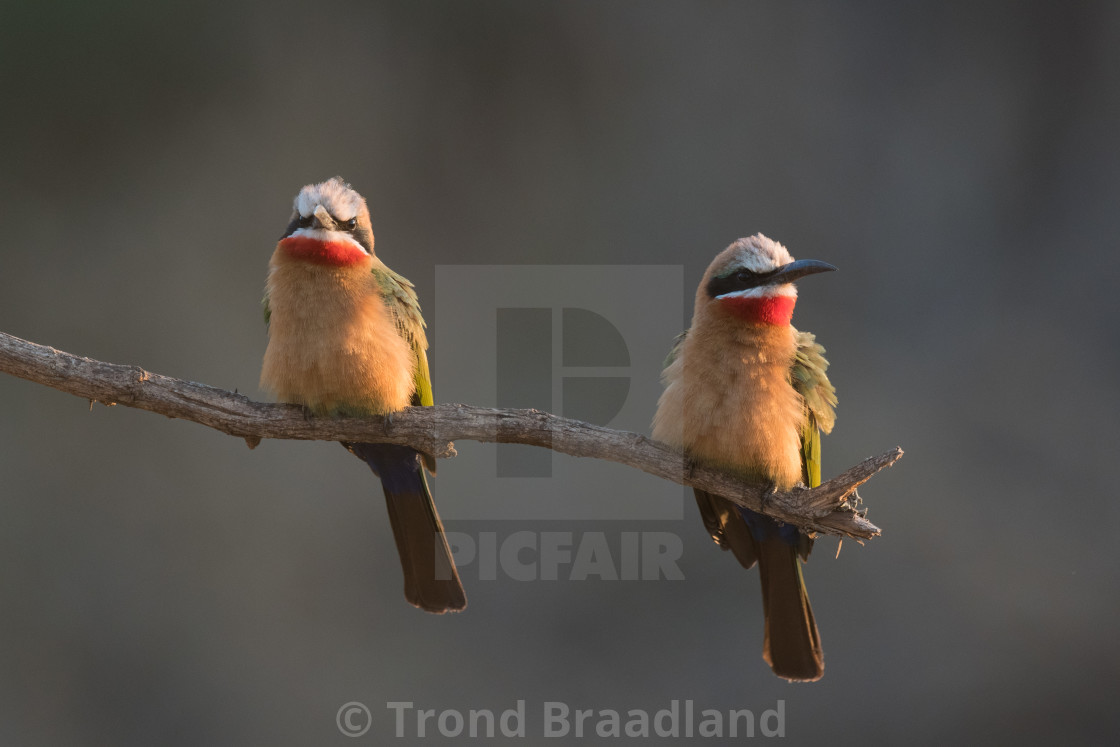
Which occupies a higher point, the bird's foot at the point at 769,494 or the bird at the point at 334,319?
the bird at the point at 334,319

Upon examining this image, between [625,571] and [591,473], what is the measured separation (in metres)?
0.41

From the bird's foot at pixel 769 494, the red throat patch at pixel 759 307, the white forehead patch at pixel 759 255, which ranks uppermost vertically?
the white forehead patch at pixel 759 255

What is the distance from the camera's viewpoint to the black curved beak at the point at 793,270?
1847 mm

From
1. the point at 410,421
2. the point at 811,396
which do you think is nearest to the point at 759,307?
the point at 811,396

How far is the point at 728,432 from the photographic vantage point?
74.2 inches

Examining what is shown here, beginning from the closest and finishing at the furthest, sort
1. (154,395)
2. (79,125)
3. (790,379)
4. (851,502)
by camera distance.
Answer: (851,502)
(154,395)
(790,379)
(79,125)

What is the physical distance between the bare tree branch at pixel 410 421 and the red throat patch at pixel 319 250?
12.4 inches

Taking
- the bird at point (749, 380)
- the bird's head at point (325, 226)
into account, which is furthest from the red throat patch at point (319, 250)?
the bird at point (749, 380)

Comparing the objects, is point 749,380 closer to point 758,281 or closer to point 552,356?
point 758,281

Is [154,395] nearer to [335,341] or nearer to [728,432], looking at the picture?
[335,341]

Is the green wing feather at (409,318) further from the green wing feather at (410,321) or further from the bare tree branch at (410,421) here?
the bare tree branch at (410,421)

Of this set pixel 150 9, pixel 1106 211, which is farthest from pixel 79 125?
pixel 1106 211

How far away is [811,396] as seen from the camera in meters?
2.00

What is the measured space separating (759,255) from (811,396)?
0.34m
